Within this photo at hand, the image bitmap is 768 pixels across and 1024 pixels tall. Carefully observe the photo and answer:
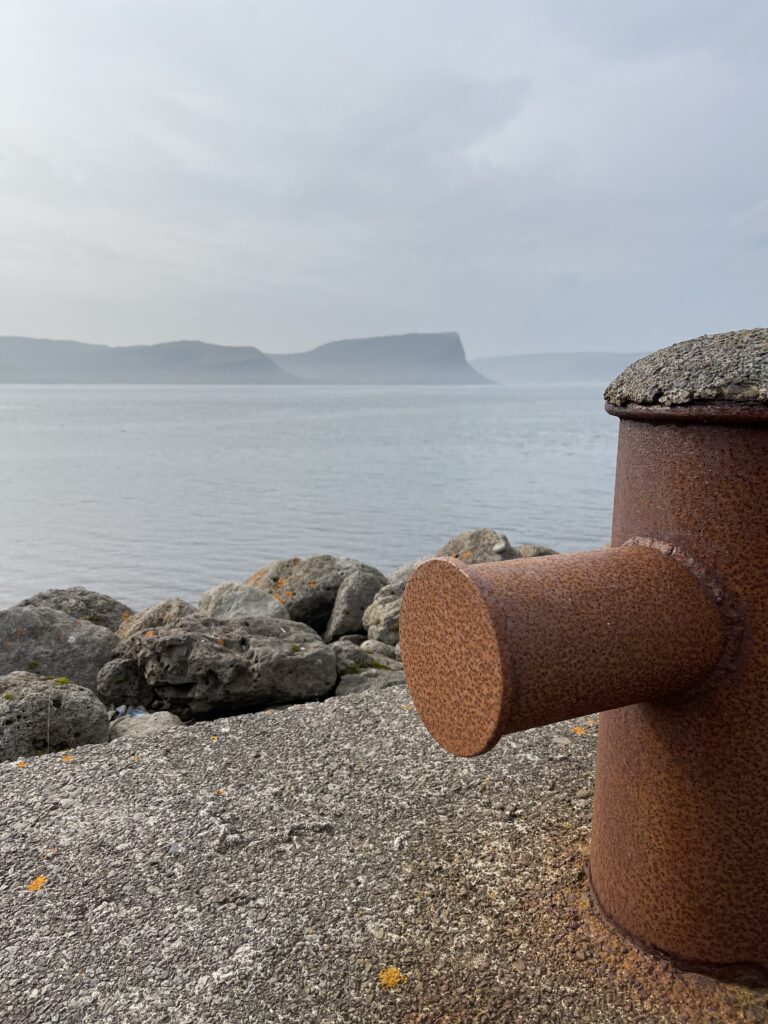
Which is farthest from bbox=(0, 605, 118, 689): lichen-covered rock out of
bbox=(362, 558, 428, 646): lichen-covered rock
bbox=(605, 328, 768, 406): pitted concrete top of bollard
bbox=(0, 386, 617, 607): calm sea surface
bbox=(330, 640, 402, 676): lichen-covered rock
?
bbox=(0, 386, 617, 607): calm sea surface

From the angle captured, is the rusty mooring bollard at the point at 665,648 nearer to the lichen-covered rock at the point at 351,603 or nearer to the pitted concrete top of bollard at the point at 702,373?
the pitted concrete top of bollard at the point at 702,373

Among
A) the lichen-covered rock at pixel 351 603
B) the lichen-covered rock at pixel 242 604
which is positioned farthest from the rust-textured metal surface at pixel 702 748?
the lichen-covered rock at pixel 242 604

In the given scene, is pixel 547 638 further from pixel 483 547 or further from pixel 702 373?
pixel 483 547

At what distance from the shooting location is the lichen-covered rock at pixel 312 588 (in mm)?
8047

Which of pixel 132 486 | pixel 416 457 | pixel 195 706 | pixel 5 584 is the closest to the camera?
pixel 195 706

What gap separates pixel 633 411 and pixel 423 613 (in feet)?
2.67

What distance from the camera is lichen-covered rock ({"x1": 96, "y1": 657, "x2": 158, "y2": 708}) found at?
5516mm

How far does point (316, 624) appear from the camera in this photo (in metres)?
8.16

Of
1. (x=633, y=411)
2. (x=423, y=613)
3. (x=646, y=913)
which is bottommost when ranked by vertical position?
(x=646, y=913)

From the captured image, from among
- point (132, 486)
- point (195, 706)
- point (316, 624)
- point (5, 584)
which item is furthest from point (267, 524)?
point (195, 706)

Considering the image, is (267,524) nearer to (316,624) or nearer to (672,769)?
(316,624)

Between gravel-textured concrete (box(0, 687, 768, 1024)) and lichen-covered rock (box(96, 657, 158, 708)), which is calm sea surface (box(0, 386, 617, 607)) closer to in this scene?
lichen-covered rock (box(96, 657, 158, 708))

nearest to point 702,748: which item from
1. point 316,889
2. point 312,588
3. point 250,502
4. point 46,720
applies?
point 316,889

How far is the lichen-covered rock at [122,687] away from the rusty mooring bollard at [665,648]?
12.3ft
